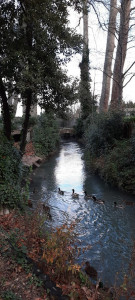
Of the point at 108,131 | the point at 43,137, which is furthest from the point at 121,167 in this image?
the point at 43,137

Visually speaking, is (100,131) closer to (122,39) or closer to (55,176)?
(55,176)

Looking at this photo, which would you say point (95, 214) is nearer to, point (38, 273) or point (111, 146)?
point (38, 273)

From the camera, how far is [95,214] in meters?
7.57

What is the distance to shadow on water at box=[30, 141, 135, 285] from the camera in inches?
203

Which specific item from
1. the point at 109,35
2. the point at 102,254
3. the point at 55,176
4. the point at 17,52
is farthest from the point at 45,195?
the point at 109,35

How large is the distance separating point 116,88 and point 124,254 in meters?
12.7

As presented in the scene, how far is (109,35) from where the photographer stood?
17922mm

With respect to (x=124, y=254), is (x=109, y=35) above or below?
above

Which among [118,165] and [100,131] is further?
[100,131]

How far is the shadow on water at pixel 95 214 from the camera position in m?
5.14

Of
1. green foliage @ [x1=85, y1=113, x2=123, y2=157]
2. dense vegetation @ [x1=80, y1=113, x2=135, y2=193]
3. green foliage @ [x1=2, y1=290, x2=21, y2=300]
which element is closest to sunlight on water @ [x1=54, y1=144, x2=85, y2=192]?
dense vegetation @ [x1=80, y1=113, x2=135, y2=193]

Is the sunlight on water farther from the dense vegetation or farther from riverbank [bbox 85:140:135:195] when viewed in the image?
riverbank [bbox 85:140:135:195]

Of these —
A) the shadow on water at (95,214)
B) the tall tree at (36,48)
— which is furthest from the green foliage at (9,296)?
the tall tree at (36,48)

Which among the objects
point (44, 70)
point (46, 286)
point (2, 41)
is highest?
point (2, 41)
